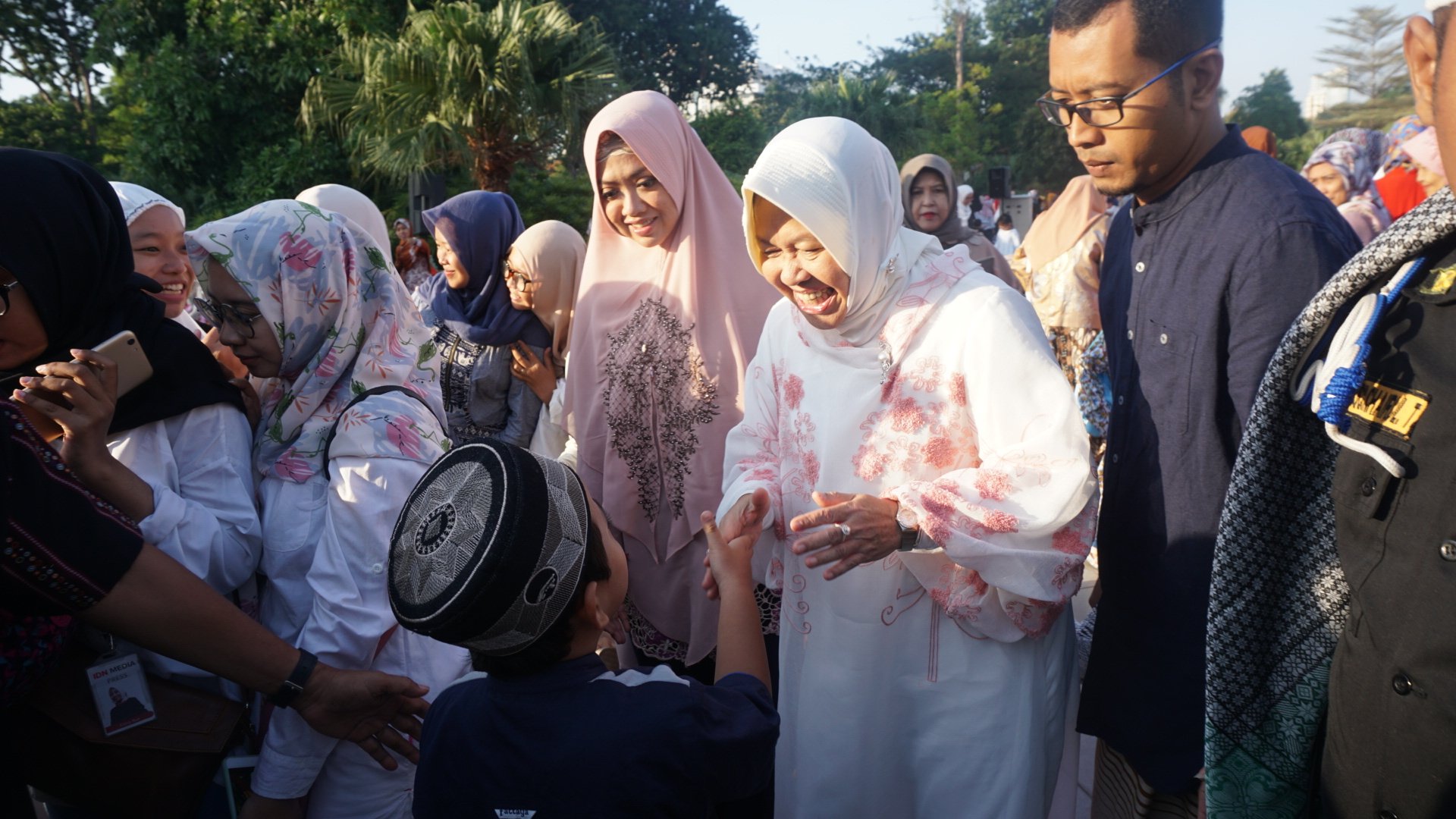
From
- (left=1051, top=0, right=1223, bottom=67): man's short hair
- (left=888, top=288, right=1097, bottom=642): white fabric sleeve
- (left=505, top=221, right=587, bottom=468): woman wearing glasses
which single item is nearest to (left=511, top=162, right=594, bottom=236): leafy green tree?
(left=505, top=221, right=587, bottom=468): woman wearing glasses

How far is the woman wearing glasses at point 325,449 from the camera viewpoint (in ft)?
5.94

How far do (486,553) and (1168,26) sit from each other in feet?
5.29

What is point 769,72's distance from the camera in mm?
42344

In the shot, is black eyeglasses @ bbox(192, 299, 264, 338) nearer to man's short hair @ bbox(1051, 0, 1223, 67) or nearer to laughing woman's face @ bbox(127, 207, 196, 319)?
laughing woman's face @ bbox(127, 207, 196, 319)

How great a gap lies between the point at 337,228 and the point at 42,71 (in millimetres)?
28022

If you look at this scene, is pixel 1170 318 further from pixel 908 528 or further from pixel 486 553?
pixel 486 553

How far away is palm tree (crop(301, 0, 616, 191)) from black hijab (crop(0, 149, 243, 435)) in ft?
35.0

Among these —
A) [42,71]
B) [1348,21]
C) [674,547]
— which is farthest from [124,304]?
[1348,21]

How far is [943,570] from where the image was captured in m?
1.84

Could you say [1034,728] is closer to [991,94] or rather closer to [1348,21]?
[991,94]

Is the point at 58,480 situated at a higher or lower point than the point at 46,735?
higher

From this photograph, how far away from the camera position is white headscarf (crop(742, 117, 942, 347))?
1.87 m

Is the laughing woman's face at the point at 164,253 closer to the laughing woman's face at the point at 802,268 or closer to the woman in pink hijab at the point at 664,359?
the woman in pink hijab at the point at 664,359

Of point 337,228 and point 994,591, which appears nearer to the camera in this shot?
point 994,591
